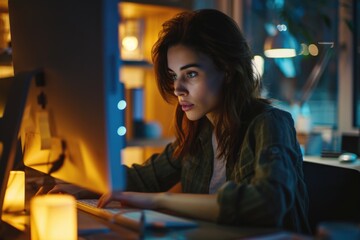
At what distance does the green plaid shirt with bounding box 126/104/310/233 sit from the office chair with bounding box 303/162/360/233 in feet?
0.31

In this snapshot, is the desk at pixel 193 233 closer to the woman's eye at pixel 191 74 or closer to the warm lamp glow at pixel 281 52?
the woman's eye at pixel 191 74

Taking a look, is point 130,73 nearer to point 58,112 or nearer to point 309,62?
point 309,62

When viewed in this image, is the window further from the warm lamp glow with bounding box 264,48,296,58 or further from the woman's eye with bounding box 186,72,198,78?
the woman's eye with bounding box 186,72,198,78

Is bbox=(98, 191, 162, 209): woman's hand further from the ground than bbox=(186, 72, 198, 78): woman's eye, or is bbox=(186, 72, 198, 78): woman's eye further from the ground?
bbox=(186, 72, 198, 78): woman's eye

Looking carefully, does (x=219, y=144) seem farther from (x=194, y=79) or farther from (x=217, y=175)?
(x=194, y=79)

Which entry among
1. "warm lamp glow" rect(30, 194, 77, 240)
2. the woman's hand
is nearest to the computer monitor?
"warm lamp glow" rect(30, 194, 77, 240)

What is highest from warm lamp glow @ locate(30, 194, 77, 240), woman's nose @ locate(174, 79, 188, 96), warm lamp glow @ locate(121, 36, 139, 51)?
warm lamp glow @ locate(121, 36, 139, 51)

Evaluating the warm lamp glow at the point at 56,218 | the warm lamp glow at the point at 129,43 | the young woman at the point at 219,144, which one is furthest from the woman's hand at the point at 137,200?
the warm lamp glow at the point at 129,43

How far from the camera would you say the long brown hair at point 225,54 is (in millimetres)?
1306

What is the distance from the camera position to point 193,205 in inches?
41.8

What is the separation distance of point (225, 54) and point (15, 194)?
2.21 feet

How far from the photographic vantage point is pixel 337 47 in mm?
2938

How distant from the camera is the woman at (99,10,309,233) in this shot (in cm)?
100

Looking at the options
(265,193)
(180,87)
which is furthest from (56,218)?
(180,87)
